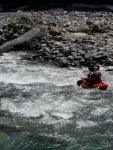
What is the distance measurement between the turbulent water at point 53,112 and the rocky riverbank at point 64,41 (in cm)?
121

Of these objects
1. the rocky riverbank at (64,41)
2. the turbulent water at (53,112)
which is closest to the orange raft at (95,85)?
the turbulent water at (53,112)

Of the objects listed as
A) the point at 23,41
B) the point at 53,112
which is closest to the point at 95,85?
the point at 53,112

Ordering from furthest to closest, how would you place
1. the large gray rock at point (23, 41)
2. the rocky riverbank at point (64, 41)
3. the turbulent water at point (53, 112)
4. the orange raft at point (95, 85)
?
1. the large gray rock at point (23, 41)
2. the rocky riverbank at point (64, 41)
3. the orange raft at point (95, 85)
4. the turbulent water at point (53, 112)

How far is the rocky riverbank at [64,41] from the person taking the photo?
1656 centimetres

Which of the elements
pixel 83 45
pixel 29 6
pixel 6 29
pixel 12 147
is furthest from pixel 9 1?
pixel 12 147

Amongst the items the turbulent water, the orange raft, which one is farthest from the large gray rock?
the orange raft

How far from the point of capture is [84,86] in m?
13.2

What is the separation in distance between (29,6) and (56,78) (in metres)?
22.4

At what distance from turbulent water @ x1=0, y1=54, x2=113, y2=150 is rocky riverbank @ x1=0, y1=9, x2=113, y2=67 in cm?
121

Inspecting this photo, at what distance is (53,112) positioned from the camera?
11.1 meters

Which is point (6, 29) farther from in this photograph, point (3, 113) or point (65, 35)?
point (3, 113)

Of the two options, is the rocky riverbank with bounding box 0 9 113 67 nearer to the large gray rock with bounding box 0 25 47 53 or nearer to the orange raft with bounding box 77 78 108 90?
the large gray rock with bounding box 0 25 47 53

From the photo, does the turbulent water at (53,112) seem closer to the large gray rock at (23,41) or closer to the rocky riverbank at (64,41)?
the rocky riverbank at (64,41)

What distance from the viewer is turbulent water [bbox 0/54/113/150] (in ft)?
30.5
